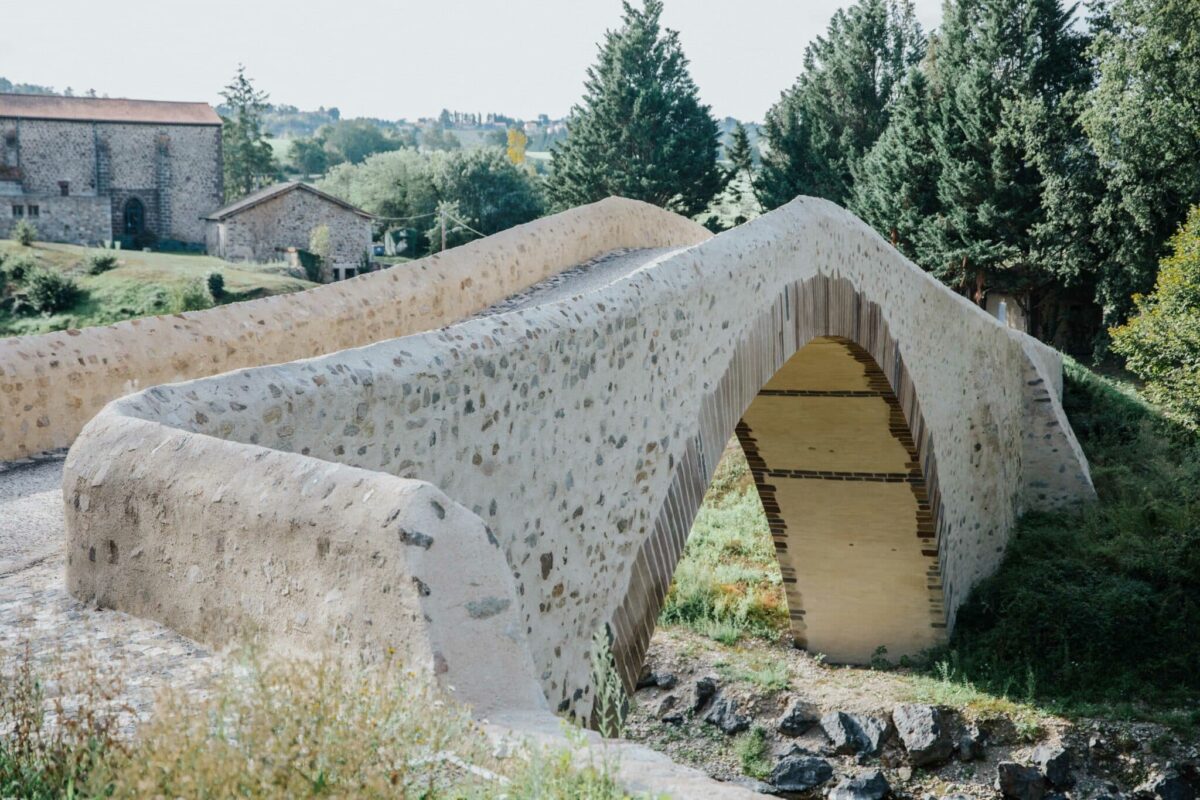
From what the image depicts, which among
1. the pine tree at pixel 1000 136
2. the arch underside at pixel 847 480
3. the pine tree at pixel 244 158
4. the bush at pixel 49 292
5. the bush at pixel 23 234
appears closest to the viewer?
the arch underside at pixel 847 480

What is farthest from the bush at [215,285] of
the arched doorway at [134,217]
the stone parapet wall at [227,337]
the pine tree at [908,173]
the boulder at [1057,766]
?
the boulder at [1057,766]

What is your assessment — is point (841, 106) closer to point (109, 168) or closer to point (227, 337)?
point (109, 168)

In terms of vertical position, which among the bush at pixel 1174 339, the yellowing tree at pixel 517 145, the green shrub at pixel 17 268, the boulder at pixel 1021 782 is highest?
the yellowing tree at pixel 517 145

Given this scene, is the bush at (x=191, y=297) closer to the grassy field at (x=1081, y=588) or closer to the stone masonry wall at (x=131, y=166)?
the stone masonry wall at (x=131, y=166)

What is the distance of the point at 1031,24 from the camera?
22.4 m

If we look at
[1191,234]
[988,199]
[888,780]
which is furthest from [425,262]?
[988,199]

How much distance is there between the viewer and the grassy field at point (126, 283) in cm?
2653

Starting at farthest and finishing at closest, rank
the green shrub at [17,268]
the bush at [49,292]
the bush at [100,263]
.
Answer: the bush at [100,263], the green shrub at [17,268], the bush at [49,292]

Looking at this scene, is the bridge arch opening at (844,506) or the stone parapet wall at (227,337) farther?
the bridge arch opening at (844,506)

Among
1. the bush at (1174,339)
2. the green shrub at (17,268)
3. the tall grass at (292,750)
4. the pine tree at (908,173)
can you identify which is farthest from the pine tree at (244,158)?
the tall grass at (292,750)

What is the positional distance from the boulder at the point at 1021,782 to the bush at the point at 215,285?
880 inches

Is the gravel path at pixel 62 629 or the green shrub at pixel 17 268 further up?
the green shrub at pixel 17 268

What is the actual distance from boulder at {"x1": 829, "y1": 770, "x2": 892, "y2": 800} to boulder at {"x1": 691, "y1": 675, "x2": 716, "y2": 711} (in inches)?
66.1

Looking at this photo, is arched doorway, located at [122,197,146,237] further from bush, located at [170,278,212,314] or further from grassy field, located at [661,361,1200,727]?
grassy field, located at [661,361,1200,727]
